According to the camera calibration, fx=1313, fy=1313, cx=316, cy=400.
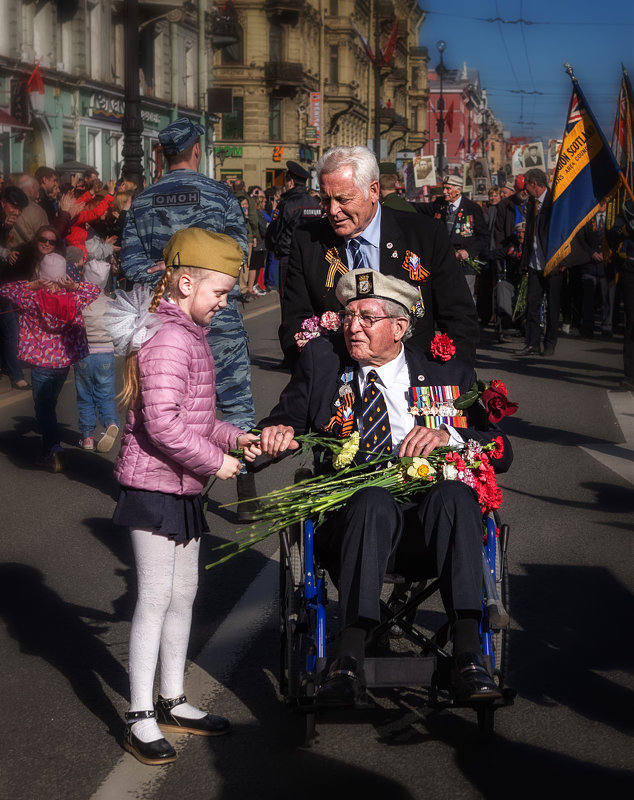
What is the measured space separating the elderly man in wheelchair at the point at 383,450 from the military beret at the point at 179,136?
265cm

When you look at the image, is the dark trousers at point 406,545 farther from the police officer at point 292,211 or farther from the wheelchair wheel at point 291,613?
the police officer at point 292,211

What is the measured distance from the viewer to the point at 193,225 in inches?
294

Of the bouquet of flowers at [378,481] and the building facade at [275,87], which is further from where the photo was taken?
the building facade at [275,87]

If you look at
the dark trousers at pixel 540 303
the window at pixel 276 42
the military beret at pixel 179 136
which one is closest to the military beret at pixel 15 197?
the dark trousers at pixel 540 303

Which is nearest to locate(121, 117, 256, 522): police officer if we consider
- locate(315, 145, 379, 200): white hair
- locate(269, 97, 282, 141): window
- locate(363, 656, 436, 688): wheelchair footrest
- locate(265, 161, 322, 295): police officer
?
locate(315, 145, 379, 200): white hair

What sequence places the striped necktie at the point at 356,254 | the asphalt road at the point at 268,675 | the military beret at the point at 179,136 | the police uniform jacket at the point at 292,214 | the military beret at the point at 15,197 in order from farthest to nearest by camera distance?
the police uniform jacket at the point at 292,214, the military beret at the point at 15,197, the military beret at the point at 179,136, the striped necktie at the point at 356,254, the asphalt road at the point at 268,675

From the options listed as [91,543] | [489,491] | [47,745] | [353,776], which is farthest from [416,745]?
[91,543]

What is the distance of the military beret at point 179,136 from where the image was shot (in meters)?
7.39

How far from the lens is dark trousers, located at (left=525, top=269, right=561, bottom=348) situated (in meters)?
15.8

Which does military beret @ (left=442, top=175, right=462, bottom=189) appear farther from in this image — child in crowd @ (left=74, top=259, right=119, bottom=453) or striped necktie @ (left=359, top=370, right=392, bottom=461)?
striped necktie @ (left=359, top=370, right=392, bottom=461)

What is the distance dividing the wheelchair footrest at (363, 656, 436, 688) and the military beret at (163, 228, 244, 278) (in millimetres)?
1385

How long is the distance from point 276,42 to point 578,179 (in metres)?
59.5

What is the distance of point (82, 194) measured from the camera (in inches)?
683

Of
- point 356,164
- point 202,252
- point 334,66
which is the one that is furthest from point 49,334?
point 334,66
